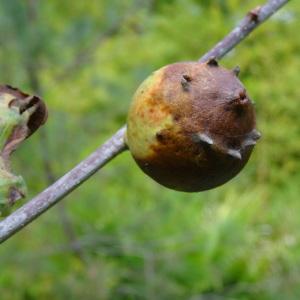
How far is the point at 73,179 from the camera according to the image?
1.03 m

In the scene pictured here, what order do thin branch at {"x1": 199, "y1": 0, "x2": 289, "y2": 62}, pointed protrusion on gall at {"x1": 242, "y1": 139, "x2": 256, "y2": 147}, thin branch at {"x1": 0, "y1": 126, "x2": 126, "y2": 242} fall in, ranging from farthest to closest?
thin branch at {"x1": 199, "y1": 0, "x2": 289, "y2": 62}
pointed protrusion on gall at {"x1": 242, "y1": 139, "x2": 256, "y2": 147}
thin branch at {"x1": 0, "y1": 126, "x2": 126, "y2": 242}

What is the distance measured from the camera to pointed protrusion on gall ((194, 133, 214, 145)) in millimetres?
1036

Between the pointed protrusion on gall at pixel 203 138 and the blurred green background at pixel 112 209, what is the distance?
84.7 inches

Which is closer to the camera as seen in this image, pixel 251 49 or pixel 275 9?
pixel 275 9

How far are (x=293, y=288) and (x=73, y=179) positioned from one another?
12.2 feet

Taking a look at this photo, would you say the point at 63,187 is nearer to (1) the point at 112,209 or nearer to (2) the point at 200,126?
(2) the point at 200,126

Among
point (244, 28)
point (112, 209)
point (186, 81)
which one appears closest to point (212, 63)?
point (186, 81)

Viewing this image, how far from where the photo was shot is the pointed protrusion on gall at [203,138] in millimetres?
1036

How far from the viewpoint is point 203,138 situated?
3.42ft

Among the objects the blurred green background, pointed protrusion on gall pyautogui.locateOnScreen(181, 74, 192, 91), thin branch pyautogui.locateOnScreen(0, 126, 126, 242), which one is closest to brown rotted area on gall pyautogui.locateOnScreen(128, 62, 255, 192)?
pointed protrusion on gall pyautogui.locateOnScreen(181, 74, 192, 91)

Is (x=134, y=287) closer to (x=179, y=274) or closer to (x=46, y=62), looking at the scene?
(x=179, y=274)

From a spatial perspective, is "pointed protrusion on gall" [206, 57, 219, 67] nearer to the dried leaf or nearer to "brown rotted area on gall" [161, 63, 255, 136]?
"brown rotted area on gall" [161, 63, 255, 136]

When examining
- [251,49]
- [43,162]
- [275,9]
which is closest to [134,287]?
[43,162]

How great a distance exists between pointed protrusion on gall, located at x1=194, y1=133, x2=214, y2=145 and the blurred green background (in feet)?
7.06
